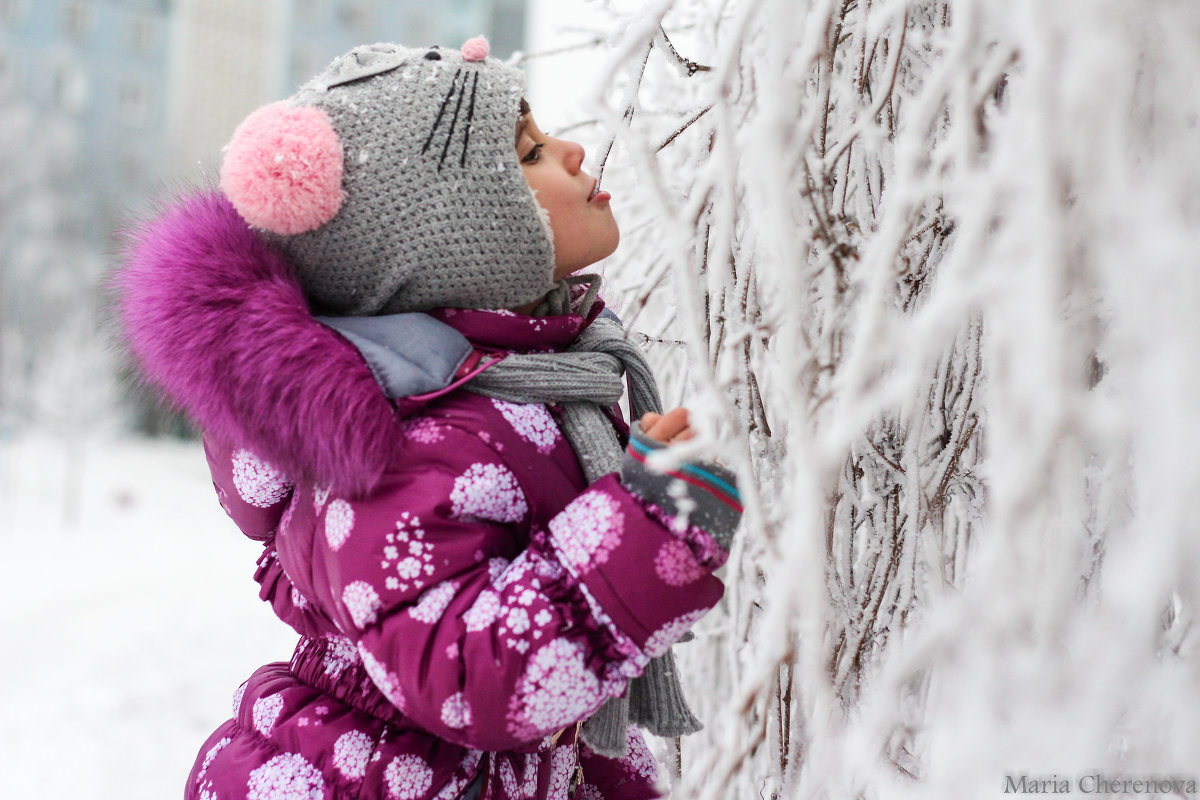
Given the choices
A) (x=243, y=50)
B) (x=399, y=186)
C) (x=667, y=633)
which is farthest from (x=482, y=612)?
(x=243, y=50)

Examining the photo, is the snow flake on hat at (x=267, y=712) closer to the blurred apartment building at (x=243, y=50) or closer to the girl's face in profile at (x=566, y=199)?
the girl's face in profile at (x=566, y=199)

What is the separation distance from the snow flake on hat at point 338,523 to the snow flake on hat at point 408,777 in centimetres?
22

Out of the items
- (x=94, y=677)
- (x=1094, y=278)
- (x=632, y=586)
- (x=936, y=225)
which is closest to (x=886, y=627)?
(x=632, y=586)

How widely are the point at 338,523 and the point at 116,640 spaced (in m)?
2.87

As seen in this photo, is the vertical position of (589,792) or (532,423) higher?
(532,423)

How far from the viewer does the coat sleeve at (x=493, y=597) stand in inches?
29.1

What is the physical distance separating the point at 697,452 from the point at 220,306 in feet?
1.83

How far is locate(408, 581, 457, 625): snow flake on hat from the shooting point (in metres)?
0.76

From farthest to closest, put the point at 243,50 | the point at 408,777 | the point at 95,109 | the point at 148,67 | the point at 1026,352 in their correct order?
the point at 243,50 → the point at 148,67 → the point at 95,109 → the point at 408,777 → the point at 1026,352

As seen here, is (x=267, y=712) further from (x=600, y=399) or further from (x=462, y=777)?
(x=600, y=399)

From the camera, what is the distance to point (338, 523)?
812mm

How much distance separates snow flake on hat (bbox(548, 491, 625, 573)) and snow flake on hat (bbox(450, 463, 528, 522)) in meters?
0.06

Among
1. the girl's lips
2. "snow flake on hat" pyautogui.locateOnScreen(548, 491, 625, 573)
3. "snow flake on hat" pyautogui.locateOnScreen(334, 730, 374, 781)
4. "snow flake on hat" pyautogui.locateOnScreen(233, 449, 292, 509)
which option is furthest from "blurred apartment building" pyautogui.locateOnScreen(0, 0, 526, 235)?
"snow flake on hat" pyautogui.locateOnScreen(548, 491, 625, 573)

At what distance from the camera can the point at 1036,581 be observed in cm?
40
